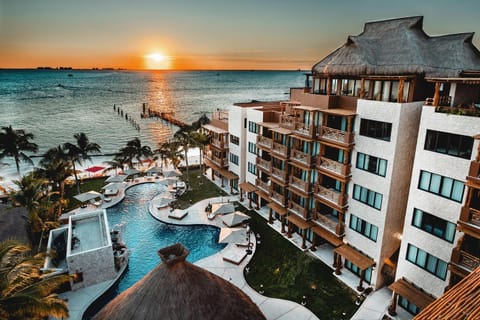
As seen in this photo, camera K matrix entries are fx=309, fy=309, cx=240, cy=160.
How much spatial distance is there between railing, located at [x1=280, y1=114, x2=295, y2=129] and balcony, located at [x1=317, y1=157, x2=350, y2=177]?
5204mm

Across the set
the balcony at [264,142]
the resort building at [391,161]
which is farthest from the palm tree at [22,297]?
the balcony at [264,142]

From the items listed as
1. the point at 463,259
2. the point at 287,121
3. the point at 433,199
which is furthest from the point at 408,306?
the point at 287,121

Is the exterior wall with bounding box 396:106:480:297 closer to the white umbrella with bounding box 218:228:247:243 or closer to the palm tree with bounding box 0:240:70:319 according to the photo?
the white umbrella with bounding box 218:228:247:243

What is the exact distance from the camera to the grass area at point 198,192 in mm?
37875

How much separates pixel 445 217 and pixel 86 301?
938 inches

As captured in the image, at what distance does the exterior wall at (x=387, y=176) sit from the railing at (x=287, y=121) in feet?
Result: 24.9

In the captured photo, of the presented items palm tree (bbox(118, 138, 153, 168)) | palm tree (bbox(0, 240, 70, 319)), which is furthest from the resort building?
palm tree (bbox(118, 138, 153, 168))

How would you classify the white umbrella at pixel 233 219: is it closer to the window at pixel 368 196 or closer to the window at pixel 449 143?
the window at pixel 368 196

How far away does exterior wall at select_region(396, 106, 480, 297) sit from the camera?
16609mm

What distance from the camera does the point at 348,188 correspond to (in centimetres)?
2389

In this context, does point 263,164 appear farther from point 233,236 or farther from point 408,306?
point 408,306

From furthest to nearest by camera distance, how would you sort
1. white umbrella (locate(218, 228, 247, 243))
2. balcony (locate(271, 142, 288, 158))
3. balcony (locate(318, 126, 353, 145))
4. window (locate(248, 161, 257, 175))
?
1. window (locate(248, 161, 257, 175))
2. balcony (locate(271, 142, 288, 158))
3. white umbrella (locate(218, 228, 247, 243))
4. balcony (locate(318, 126, 353, 145))

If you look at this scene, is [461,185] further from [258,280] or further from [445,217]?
[258,280]

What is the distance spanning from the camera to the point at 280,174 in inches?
1177
